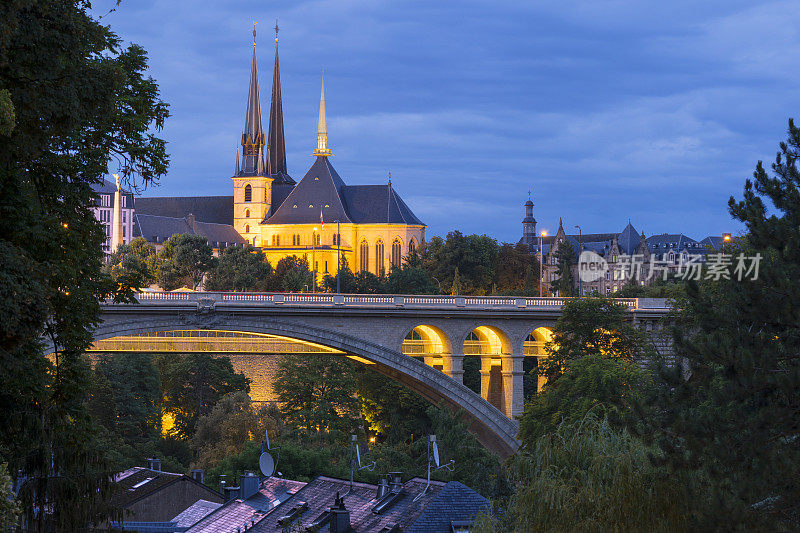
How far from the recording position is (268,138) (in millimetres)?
170000

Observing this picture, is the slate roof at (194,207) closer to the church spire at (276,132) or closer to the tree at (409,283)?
the church spire at (276,132)

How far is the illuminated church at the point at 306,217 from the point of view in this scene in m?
150

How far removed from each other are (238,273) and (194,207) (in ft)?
219

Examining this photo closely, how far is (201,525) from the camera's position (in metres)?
36.8

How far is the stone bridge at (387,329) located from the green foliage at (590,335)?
2104 millimetres

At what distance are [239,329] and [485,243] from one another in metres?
68.8

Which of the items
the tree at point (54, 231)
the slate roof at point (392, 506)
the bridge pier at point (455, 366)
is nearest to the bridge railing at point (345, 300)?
the bridge pier at point (455, 366)

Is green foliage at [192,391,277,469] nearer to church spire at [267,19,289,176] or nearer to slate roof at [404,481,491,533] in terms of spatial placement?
slate roof at [404,481,491,533]

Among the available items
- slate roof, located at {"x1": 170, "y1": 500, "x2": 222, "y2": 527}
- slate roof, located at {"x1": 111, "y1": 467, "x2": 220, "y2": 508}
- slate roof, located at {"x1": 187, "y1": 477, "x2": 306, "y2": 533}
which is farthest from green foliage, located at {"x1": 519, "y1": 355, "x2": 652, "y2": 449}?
slate roof, located at {"x1": 111, "y1": 467, "x2": 220, "y2": 508}

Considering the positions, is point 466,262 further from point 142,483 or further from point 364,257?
point 142,483

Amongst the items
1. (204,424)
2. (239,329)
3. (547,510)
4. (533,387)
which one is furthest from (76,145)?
(533,387)

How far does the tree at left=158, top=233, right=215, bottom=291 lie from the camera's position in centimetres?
10756

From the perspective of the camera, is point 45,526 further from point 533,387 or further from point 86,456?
point 533,387

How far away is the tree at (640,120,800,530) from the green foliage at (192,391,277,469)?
55.5 meters
